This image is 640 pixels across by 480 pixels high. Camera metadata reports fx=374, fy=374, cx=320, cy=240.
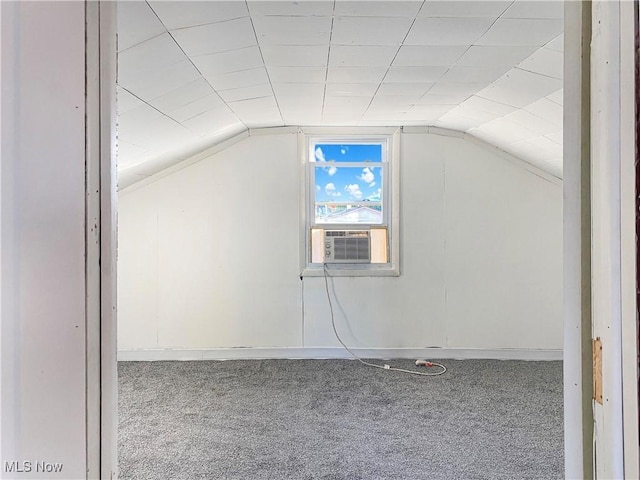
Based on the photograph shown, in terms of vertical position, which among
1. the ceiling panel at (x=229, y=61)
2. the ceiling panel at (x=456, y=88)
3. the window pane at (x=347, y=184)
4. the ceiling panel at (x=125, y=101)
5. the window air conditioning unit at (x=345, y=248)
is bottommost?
the window air conditioning unit at (x=345, y=248)

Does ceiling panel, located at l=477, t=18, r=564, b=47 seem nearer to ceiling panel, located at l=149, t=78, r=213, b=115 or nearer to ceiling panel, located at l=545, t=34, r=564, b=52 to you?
ceiling panel, located at l=545, t=34, r=564, b=52

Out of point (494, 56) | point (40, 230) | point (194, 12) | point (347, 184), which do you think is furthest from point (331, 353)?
point (40, 230)

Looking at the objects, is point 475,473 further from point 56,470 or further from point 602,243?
point 56,470

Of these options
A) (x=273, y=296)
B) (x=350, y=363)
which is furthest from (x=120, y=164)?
(x=350, y=363)

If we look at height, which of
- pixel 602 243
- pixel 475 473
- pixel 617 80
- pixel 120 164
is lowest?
pixel 475 473

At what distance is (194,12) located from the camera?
Answer: 1.29m

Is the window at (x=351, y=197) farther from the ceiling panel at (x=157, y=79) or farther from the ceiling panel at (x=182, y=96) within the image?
the ceiling panel at (x=157, y=79)

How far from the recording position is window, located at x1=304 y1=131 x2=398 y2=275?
3469 mm

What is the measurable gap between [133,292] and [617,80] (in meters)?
3.65

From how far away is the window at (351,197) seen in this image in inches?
137

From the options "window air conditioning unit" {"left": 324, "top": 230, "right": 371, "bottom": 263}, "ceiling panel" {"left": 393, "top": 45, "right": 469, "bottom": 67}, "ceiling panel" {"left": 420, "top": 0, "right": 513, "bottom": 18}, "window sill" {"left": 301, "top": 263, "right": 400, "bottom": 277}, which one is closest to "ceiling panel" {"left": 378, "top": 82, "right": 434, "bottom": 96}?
"ceiling panel" {"left": 393, "top": 45, "right": 469, "bottom": 67}

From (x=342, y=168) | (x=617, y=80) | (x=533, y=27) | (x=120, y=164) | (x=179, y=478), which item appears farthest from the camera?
(x=342, y=168)

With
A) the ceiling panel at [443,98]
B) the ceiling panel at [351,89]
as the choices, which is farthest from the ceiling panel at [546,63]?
the ceiling panel at [351,89]

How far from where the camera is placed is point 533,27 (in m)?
1.48
